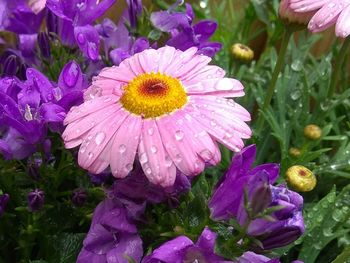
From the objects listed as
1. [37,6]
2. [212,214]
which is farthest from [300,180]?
[37,6]

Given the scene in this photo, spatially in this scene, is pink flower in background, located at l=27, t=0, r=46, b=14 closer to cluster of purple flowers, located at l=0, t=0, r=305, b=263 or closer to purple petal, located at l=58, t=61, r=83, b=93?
cluster of purple flowers, located at l=0, t=0, r=305, b=263

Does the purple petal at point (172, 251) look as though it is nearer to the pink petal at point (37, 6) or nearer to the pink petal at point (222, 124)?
the pink petal at point (222, 124)

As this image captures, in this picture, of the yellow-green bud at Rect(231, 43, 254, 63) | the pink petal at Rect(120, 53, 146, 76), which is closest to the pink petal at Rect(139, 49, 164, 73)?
the pink petal at Rect(120, 53, 146, 76)

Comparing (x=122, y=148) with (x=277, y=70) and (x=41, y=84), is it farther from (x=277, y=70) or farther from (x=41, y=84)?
(x=277, y=70)

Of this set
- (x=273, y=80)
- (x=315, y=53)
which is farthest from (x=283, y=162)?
(x=315, y=53)

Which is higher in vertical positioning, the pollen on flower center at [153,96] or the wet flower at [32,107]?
the pollen on flower center at [153,96]

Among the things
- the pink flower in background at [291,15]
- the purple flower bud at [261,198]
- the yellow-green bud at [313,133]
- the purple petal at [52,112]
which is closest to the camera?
the purple flower bud at [261,198]

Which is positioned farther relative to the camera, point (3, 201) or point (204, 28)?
point (204, 28)

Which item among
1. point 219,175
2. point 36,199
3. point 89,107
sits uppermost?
point 89,107

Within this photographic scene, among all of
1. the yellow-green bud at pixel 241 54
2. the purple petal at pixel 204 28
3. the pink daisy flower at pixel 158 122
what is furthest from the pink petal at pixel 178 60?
the yellow-green bud at pixel 241 54
